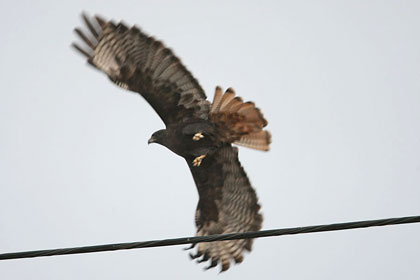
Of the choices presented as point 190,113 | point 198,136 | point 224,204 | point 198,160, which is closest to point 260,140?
point 198,136

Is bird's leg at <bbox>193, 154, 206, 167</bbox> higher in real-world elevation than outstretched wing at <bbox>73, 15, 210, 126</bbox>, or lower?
lower

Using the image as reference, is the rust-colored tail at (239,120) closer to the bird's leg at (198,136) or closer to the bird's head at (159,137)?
the bird's leg at (198,136)

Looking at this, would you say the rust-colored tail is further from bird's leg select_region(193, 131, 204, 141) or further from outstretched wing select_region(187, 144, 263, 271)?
outstretched wing select_region(187, 144, 263, 271)

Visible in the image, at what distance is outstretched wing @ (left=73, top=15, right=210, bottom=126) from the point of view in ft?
27.4

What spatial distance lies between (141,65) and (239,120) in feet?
4.86

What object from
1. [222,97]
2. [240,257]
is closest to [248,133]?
[222,97]

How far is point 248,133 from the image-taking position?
27.2 ft

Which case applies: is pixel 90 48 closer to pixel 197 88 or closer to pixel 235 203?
pixel 197 88

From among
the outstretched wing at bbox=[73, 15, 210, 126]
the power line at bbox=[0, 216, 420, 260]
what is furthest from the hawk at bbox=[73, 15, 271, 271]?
the power line at bbox=[0, 216, 420, 260]

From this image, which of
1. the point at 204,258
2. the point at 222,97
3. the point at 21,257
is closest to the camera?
the point at 21,257

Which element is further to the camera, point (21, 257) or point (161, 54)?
point (161, 54)

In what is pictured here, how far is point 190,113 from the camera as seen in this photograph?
8.66 m

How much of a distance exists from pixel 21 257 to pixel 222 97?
12.2 ft

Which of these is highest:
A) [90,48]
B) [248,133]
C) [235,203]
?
[90,48]
